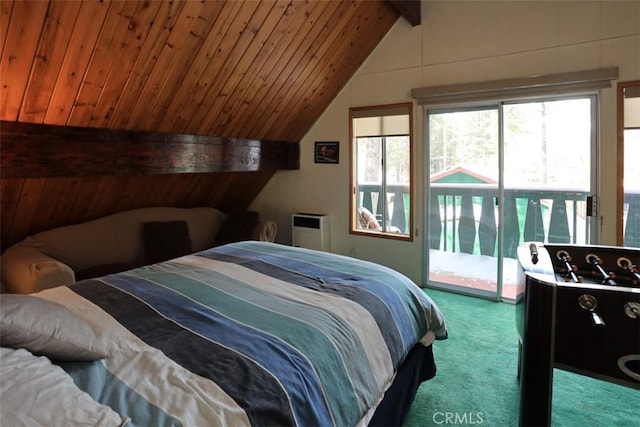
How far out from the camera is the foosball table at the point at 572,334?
59.7 inches

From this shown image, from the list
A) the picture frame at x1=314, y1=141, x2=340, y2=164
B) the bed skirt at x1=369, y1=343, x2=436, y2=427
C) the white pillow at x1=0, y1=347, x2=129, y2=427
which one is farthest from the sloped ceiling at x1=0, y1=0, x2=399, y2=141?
the bed skirt at x1=369, y1=343, x2=436, y2=427

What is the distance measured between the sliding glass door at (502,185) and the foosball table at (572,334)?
2139 millimetres

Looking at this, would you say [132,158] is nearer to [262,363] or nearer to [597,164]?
[262,363]

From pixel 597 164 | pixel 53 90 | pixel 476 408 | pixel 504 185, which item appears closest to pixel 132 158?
pixel 53 90

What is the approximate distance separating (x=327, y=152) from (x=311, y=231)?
3.31 ft

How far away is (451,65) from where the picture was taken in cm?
394

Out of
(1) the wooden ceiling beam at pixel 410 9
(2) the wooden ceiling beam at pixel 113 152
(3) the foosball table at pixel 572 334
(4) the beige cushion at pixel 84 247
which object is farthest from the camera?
(1) the wooden ceiling beam at pixel 410 9

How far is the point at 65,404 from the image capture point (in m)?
0.90

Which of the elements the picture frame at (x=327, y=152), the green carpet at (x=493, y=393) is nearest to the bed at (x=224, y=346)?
the green carpet at (x=493, y=393)

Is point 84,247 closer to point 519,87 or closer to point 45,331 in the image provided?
point 45,331

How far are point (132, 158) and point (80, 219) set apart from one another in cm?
108

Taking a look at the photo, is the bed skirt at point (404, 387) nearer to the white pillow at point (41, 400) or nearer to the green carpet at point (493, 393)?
the green carpet at point (493, 393)

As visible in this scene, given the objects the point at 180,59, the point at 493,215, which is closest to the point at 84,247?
the point at 180,59

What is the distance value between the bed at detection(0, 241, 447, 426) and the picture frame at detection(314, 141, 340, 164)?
8.84 ft
